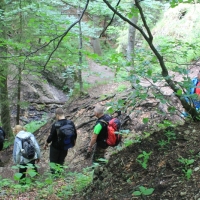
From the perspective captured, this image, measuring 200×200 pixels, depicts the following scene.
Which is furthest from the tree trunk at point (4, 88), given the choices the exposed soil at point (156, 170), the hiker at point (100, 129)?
the exposed soil at point (156, 170)

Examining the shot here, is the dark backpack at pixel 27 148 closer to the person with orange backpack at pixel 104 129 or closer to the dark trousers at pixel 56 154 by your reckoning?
the dark trousers at pixel 56 154

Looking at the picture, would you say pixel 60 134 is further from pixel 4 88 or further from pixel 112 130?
pixel 4 88

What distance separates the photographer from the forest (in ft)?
11.6

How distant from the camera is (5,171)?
7992mm

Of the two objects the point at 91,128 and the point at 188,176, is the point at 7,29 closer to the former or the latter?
the point at 91,128

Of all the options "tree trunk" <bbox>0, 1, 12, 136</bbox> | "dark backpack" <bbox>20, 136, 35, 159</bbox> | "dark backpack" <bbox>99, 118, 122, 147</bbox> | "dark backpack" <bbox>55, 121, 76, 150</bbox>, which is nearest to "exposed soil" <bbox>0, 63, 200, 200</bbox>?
"dark backpack" <bbox>99, 118, 122, 147</bbox>

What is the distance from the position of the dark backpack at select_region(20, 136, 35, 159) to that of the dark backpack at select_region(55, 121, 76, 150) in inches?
25.4

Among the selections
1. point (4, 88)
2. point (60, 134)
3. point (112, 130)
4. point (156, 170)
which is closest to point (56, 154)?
point (60, 134)

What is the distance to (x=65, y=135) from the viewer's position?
20.7 ft

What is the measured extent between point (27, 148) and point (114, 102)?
3.07 meters

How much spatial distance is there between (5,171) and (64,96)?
10790mm

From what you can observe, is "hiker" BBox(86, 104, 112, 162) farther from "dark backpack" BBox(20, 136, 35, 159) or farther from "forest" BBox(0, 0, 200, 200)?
"dark backpack" BBox(20, 136, 35, 159)

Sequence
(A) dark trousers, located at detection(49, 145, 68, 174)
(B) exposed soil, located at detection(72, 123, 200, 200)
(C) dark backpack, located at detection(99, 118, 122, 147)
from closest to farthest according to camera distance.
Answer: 1. (B) exposed soil, located at detection(72, 123, 200, 200)
2. (C) dark backpack, located at detection(99, 118, 122, 147)
3. (A) dark trousers, located at detection(49, 145, 68, 174)

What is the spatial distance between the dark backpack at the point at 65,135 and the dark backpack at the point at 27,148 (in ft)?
2.12
